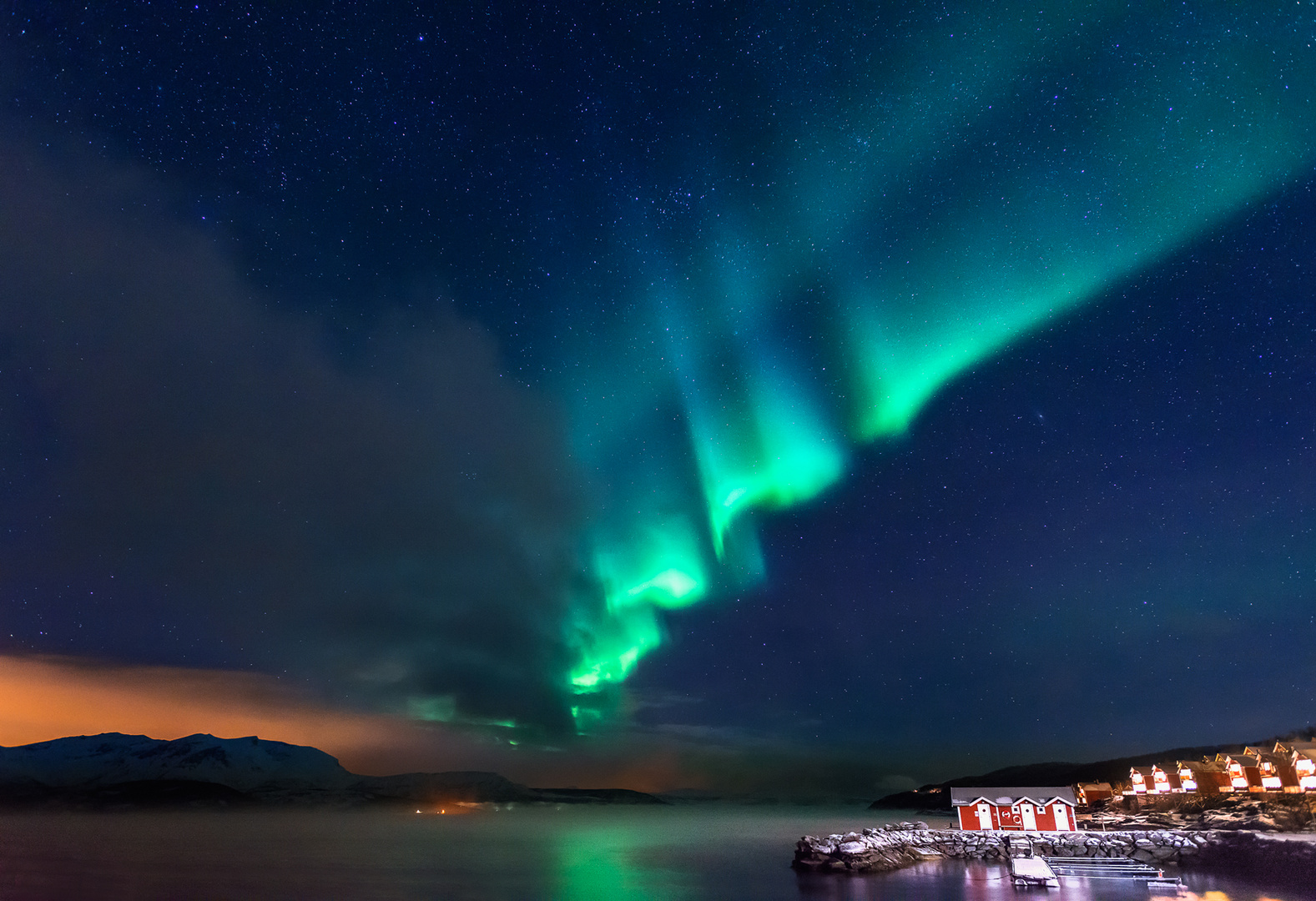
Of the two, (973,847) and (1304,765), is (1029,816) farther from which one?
(1304,765)

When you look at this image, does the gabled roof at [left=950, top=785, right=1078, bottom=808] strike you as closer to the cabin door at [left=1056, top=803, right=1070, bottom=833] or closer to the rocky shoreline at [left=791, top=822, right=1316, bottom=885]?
the cabin door at [left=1056, top=803, right=1070, bottom=833]

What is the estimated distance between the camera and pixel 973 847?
73.8 metres

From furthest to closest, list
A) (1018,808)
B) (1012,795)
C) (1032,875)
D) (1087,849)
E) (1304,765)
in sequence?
1. (1012,795)
2. (1018,808)
3. (1304,765)
4. (1087,849)
5. (1032,875)

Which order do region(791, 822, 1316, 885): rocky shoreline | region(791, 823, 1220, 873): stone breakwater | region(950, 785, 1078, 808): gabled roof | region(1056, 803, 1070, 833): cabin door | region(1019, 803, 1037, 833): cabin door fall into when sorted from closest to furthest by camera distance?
region(791, 822, 1316, 885): rocky shoreline, region(791, 823, 1220, 873): stone breakwater, region(1056, 803, 1070, 833): cabin door, region(1019, 803, 1037, 833): cabin door, region(950, 785, 1078, 808): gabled roof

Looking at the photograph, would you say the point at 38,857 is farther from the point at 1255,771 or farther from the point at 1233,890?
the point at 1255,771

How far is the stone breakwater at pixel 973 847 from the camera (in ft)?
209

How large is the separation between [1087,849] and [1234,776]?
34.2m

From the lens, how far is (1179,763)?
94625 mm

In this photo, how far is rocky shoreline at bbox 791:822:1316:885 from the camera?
188ft

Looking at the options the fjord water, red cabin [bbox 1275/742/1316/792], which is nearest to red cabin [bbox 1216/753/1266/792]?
red cabin [bbox 1275/742/1316/792]

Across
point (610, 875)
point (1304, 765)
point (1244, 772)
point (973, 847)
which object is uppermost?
point (1304, 765)

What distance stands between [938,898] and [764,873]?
29990mm

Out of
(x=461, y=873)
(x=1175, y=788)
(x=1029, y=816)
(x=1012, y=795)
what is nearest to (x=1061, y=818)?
(x=1029, y=816)

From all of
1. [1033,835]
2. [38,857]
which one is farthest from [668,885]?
[38,857]
